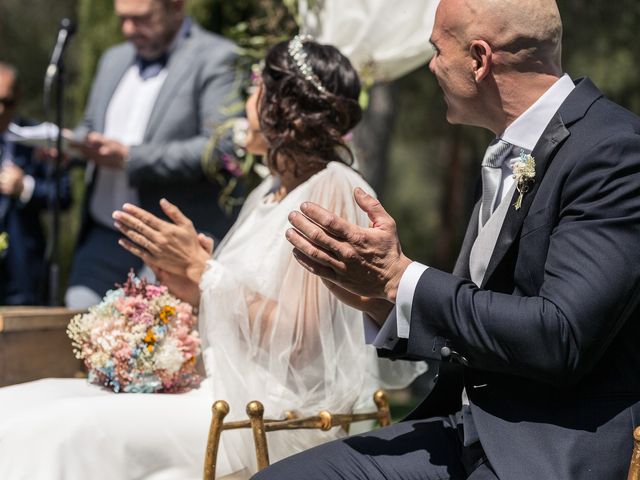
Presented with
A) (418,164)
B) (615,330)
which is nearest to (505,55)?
(615,330)

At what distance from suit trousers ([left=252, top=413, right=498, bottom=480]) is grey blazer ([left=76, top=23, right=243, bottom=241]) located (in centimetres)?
257

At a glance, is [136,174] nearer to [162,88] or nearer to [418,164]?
[162,88]

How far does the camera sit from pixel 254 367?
3.51 meters

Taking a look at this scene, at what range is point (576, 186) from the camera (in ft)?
8.07

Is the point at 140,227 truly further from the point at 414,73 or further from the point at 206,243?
the point at 414,73

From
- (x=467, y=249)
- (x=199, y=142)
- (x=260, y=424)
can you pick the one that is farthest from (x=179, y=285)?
(x=199, y=142)

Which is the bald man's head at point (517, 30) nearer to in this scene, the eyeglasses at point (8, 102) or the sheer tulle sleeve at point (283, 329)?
the sheer tulle sleeve at point (283, 329)

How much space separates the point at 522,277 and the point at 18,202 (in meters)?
4.36

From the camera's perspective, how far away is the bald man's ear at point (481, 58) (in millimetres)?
2672

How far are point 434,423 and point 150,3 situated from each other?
324 cm

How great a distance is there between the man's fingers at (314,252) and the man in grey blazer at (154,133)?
2.75 metres

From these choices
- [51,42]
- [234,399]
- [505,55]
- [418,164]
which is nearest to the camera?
[505,55]

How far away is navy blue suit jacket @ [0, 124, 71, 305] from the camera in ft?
20.4

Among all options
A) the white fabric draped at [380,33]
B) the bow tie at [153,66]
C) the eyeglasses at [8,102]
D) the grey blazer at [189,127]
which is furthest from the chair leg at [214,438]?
the eyeglasses at [8,102]
